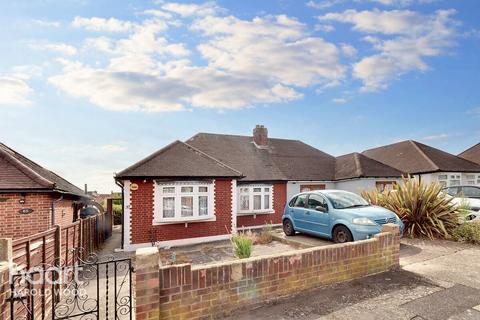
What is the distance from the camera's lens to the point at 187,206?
1295 cm

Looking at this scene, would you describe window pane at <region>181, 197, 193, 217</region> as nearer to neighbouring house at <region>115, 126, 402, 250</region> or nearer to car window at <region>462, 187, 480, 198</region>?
neighbouring house at <region>115, 126, 402, 250</region>

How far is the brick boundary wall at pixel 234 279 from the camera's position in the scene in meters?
4.00

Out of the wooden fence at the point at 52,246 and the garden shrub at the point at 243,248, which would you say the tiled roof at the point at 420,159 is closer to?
the garden shrub at the point at 243,248

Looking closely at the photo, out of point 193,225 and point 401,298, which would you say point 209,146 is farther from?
point 401,298

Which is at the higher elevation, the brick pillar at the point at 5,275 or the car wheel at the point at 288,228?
the brick pillar at the point at 5,275

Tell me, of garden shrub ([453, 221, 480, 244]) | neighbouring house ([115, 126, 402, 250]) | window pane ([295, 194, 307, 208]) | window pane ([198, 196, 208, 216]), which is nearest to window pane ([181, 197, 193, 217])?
neighbouring house ([115, 126, 402, 250])

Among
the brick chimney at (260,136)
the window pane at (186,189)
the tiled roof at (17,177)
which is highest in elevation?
the brick chimney at (260,136)

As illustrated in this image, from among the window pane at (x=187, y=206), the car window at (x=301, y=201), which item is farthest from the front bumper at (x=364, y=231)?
the window pane at (x=187, y=206)

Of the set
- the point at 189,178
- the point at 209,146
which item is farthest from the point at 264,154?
the point at 189,178

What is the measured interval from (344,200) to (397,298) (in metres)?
4.69

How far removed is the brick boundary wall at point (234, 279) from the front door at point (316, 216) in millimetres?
3038

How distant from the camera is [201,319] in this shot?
4344 millimetres

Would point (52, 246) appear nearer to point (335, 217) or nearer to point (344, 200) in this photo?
point (335, 217)

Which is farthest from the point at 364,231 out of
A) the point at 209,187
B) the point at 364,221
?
the point at 209,187
